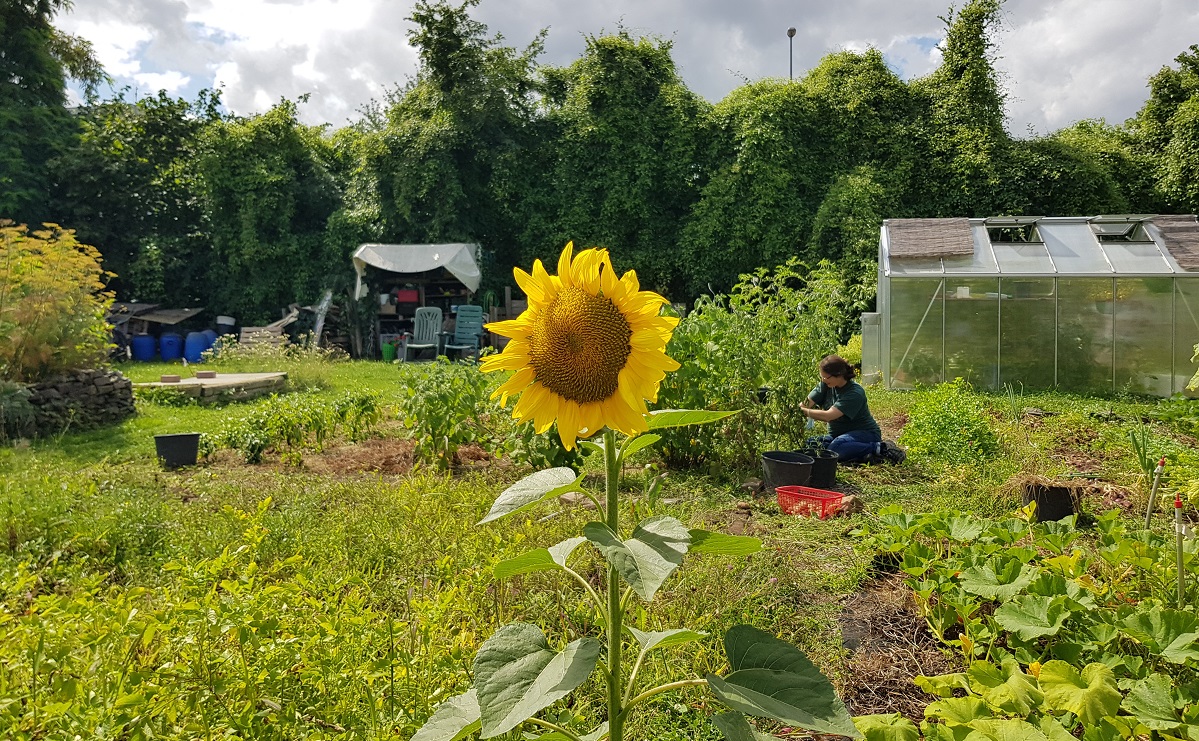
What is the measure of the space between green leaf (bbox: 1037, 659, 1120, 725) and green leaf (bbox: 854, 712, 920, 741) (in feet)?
1.30

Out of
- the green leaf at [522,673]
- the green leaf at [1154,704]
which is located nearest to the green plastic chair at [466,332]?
the green leaf at [1154,704]

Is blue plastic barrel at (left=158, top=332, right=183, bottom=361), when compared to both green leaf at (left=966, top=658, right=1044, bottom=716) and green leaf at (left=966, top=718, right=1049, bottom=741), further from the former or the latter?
green leaf at (left=966, top=718, right=1049, bottom=741)

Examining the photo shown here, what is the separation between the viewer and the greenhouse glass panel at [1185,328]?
28.2 ft

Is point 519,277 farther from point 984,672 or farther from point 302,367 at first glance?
point 302,367

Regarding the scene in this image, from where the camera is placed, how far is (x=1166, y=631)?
191 cm

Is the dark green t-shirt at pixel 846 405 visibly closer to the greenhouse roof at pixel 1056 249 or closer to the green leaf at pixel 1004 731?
the green leaf at pixel 1004 731

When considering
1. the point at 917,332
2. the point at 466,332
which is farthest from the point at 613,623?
the point at 466,332

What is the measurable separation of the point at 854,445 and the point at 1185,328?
6.09 meters

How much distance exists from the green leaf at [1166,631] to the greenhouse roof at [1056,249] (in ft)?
26.2

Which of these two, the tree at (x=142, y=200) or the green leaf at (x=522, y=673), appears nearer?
the green leaf at (x=522, y=673)

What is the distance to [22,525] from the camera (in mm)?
3607

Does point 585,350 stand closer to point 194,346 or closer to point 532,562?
point 532,562

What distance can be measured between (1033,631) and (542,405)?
175cm

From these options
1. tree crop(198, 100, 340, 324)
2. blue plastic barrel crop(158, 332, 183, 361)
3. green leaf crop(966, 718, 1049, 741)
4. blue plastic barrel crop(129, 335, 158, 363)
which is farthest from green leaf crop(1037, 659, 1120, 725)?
blue plastic barrel crop(129, 335, 158, 363)
